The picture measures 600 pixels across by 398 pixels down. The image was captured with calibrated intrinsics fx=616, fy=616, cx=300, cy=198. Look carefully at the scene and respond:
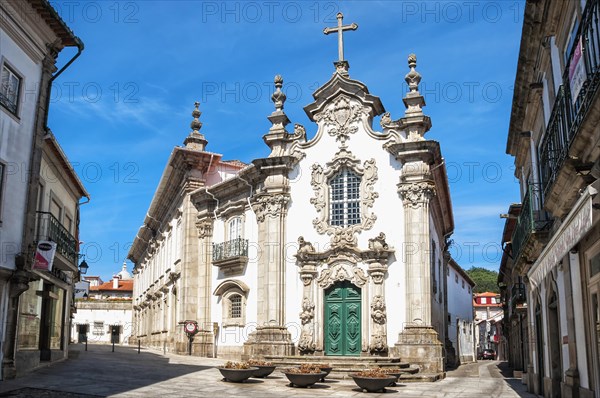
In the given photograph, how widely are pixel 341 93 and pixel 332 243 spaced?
5501 mm

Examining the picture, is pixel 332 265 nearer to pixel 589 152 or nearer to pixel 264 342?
pixel 264 342

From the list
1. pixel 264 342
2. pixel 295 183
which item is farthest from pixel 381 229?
pixel 264 342

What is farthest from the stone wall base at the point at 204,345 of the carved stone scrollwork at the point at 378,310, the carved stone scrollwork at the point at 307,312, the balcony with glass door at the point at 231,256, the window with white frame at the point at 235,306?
the carved stone scrollwork at the point at 378,310

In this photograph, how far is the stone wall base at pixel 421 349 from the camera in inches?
752

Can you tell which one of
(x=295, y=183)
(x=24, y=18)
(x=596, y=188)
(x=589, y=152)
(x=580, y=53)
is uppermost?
(x=24, y=18)

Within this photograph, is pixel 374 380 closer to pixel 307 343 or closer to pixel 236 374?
pixel 236 374

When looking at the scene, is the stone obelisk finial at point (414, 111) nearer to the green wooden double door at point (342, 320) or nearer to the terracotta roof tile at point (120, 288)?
the green wooden double door at point (342, 320)

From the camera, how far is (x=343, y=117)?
2241 centimetres

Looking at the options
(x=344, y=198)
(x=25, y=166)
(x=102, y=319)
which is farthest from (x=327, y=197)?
(x=102, y=319)

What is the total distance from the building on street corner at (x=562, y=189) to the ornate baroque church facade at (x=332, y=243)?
16.2ft

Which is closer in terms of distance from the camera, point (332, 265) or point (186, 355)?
point (332, 265)

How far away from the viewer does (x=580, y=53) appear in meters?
7.62

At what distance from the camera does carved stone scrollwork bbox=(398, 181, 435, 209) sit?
20.5m

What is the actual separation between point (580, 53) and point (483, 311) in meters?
70.1
